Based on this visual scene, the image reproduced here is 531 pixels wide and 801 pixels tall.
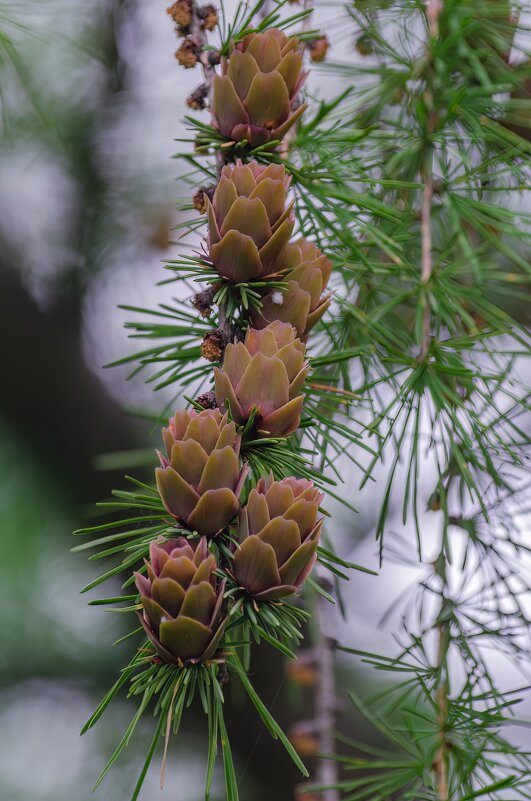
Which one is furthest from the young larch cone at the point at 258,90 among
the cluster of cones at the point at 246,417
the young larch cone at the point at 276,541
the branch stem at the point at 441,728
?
the branch stem at the point at 441,728

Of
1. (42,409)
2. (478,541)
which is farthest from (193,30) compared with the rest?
(42,409)

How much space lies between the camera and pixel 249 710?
756 millimetres

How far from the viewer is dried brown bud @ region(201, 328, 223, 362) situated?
0.26 meters

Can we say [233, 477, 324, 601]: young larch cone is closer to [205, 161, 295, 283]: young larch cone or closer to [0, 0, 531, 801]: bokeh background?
[205, 161, 295, 283]: young larch cone

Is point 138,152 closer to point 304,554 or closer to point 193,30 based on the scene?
point 193,30

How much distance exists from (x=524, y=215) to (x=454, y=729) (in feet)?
0.74

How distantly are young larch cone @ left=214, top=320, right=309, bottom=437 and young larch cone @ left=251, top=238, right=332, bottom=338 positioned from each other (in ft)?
0.04

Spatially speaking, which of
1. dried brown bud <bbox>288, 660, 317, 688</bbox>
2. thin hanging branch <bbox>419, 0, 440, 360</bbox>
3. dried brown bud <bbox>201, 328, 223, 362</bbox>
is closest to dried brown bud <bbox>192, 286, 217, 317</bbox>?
dried brown bud <bbox>201, 328, 223, 362</bbox>

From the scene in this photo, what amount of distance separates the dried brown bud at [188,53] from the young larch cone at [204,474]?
0.14 m

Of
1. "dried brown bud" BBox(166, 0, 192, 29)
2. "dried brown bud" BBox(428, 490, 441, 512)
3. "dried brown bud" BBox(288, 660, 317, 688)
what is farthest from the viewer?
"dried brown bud" BBox(288, 660, 317, 688)

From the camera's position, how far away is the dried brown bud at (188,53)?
301 millimetres

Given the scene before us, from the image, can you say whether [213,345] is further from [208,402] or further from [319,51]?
[319,51]

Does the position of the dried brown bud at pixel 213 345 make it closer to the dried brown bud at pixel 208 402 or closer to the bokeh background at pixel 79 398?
the dried brown bud at pixel 208 402

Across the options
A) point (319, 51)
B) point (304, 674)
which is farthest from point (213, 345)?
point (304, 674)
